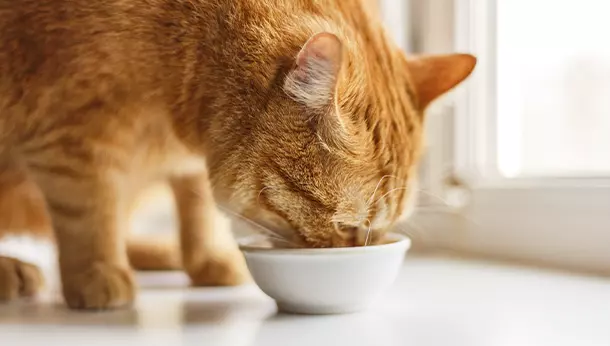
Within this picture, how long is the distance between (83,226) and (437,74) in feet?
1.94

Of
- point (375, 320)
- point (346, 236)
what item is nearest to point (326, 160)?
point (346, 236)

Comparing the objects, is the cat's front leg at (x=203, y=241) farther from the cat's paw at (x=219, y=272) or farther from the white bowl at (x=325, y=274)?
the white bowl at (x=325, y=274)

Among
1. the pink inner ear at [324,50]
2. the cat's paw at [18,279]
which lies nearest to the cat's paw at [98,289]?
the cat's paw at [18,279]

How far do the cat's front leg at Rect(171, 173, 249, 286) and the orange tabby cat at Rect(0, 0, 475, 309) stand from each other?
0.62 ft

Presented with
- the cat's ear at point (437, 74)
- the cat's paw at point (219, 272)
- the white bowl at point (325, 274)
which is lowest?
the cat's paw at point (219, 272)

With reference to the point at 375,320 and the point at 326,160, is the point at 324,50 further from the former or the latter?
the point at 375,320

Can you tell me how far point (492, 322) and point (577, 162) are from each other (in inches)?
Answer: 23.8

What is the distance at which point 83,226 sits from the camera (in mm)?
1096

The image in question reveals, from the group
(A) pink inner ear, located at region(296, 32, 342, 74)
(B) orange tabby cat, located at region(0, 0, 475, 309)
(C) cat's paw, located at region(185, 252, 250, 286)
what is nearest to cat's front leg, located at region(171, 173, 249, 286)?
(C) cat's paw, located at region(185, 252, 250, 286)

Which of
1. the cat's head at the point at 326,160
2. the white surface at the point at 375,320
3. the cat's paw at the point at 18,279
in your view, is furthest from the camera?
the cat's paw at the point at 18,279

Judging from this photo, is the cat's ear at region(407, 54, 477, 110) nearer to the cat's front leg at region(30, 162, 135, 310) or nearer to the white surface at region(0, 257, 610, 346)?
the white surface at region(0, 257, 610, 346)

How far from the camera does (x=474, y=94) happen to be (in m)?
1.61

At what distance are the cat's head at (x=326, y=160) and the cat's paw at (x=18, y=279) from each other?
399mm

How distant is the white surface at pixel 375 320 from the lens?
33.4 inches
